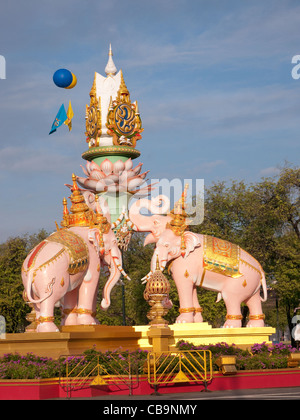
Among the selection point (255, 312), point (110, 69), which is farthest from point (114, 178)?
point (255, 312)

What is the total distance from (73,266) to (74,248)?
1.32ft

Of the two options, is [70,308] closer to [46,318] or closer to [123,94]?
[46,318]

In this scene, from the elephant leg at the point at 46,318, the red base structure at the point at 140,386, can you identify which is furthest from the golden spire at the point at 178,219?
the red base structure at the point at 140,386

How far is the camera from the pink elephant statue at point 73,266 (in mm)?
16359

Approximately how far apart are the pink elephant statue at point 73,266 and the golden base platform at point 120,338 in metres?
0.37

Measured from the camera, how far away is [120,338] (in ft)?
58.3

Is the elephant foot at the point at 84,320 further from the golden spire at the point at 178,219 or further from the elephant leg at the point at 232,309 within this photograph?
the elephant leg at the point at 232,309

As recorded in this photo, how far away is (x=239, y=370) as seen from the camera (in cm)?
1573

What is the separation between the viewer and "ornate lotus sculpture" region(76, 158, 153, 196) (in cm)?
2134

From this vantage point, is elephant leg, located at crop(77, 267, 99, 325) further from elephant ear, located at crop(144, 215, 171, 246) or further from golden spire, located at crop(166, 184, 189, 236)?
golden spire, located at crop(166, 184, 189, 236)

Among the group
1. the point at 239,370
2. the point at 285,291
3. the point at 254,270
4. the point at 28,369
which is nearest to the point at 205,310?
the point at 285,291

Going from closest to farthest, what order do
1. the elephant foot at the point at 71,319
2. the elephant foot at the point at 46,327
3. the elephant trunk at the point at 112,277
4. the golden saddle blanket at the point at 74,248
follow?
the elephant foot at the point at 46,327 < the golden saddle blanket at the point at 74,248 < the elephant foot at the point at 71,319 < the elephant trunk at the point at 112,277

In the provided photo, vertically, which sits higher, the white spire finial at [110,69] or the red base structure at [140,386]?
the white spire finial at [110,69]
